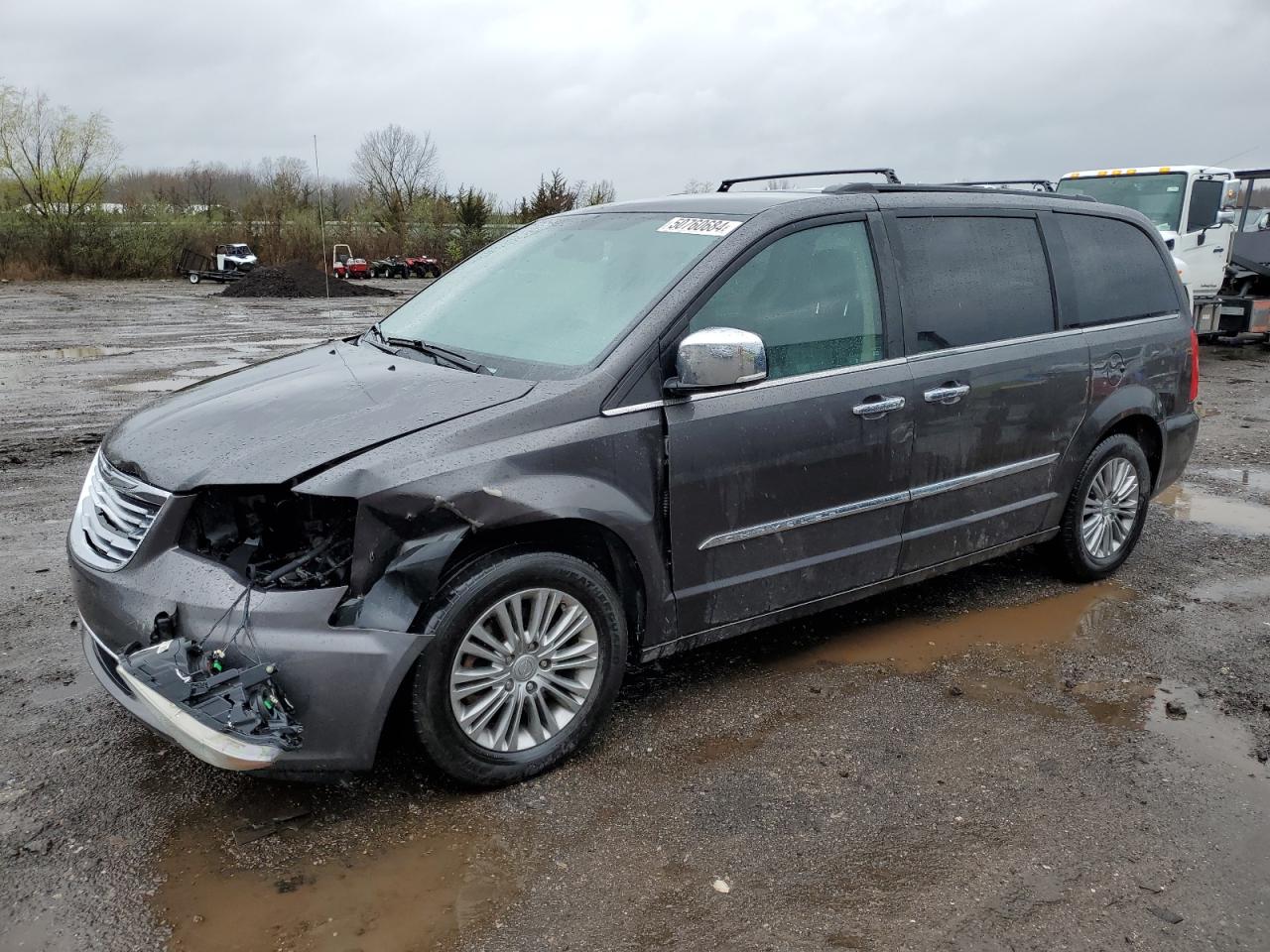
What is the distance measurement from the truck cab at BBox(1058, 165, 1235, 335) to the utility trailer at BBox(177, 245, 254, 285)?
88.6 feet

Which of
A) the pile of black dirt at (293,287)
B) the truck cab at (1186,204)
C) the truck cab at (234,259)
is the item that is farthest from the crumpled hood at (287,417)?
the truck cab at (234,259)

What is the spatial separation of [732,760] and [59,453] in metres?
6.57

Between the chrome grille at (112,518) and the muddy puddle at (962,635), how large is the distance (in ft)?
8.35

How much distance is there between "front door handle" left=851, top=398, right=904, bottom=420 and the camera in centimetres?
406

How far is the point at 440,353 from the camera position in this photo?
13.1 ft

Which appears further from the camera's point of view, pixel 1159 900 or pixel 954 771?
pixel 954 771

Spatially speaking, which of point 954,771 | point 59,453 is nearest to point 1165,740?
point 954,771

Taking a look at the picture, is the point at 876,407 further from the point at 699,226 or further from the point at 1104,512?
the point at 1104,512

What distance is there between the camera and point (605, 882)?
2.92 meters

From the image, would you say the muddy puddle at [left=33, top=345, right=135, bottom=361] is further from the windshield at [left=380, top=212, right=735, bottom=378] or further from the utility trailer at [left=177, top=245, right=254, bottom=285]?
the utility trailer at [left=177, top=245, right=254, bottom=285]

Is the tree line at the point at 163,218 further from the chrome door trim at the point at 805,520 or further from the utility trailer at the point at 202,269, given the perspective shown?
the chrome door trim at the point at 805,520

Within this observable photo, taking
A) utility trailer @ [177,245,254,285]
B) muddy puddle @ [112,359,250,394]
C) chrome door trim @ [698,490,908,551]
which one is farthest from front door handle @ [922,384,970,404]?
utility trailer @ [177,245,254,285]

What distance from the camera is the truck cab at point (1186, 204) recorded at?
46.7ft

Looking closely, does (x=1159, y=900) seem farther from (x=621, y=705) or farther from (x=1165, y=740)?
(x=621, y=705)
